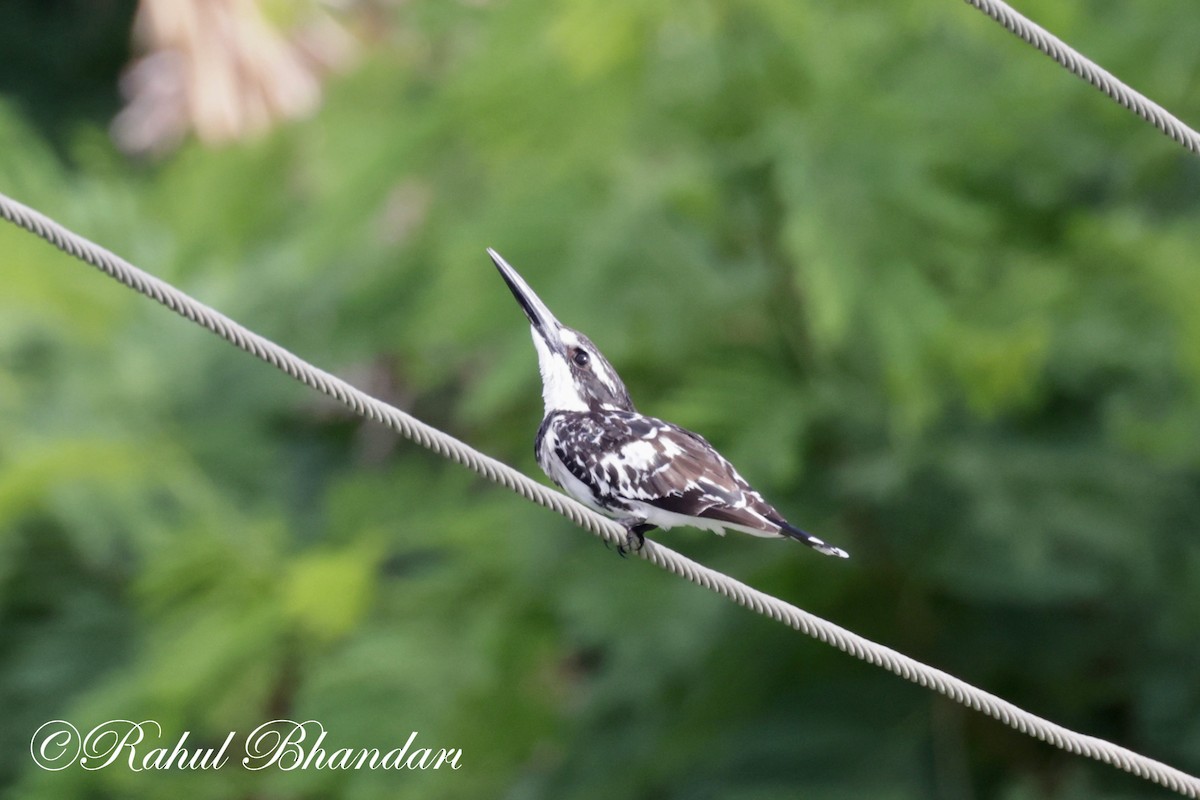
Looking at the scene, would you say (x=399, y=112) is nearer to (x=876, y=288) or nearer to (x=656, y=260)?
(x=656, y=260)

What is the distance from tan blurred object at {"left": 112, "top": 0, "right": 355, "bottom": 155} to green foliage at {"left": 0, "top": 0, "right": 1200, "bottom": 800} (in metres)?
3.75

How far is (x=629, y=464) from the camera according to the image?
421 centimetres

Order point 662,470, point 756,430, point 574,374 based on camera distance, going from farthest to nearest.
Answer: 1. point 756,430
2. point 574,374
3. point 662,470

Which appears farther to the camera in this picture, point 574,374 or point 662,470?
point 574,374

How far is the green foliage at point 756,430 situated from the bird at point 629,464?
2.60 feet

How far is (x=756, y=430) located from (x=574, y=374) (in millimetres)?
1009

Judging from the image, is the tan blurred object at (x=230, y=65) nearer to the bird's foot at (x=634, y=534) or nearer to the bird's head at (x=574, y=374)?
the bird's head at (x=574, y=374)

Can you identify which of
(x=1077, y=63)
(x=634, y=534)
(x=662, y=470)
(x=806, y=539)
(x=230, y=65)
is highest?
(x=230, y=65)

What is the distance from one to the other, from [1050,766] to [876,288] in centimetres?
226

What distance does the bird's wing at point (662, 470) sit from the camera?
13.2 feet

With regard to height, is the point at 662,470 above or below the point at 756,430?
below

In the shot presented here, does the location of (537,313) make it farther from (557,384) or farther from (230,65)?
(230,65)

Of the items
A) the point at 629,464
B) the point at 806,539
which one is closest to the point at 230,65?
the point at 629,464

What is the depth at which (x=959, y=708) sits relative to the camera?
6422 mm
